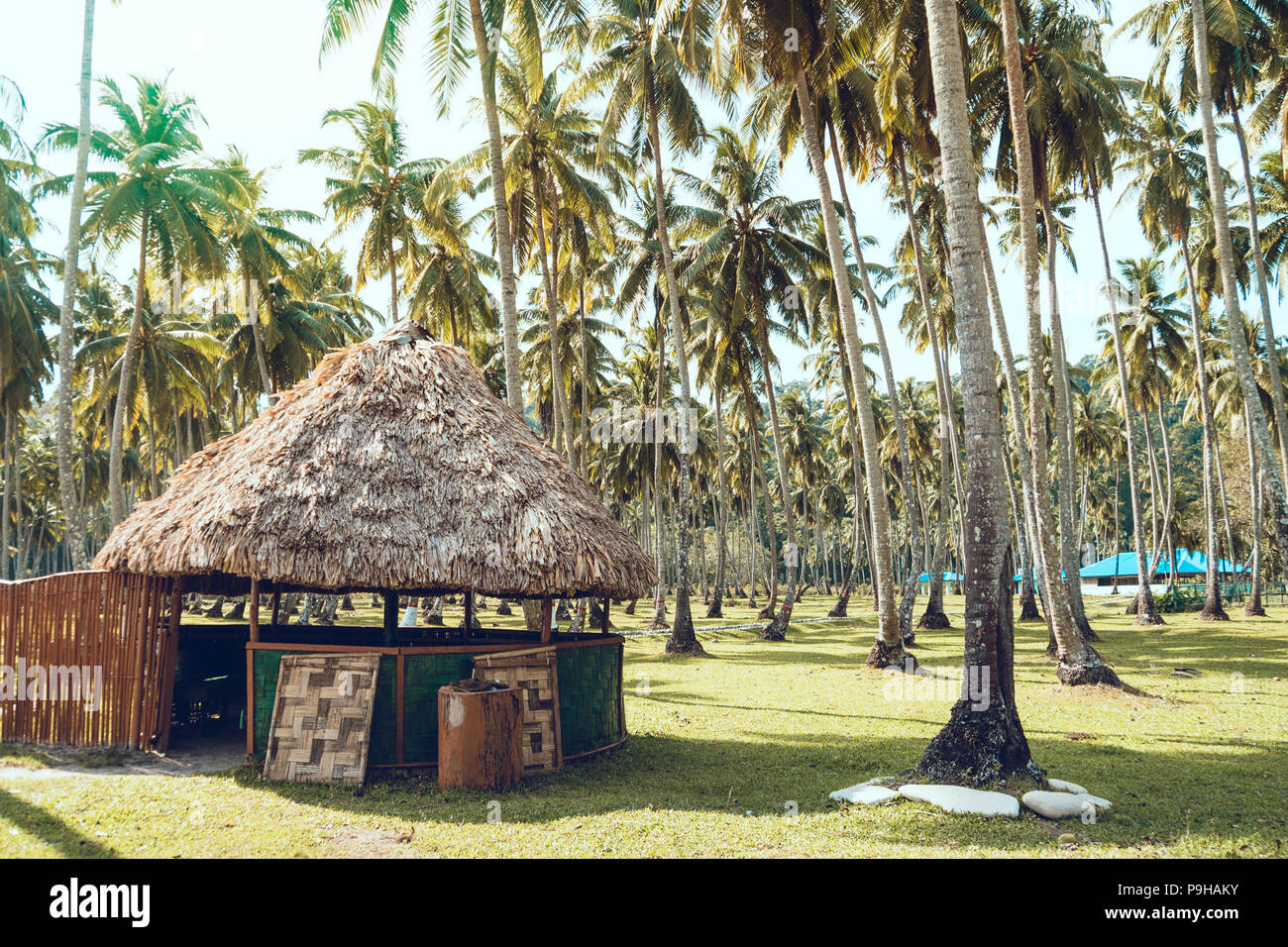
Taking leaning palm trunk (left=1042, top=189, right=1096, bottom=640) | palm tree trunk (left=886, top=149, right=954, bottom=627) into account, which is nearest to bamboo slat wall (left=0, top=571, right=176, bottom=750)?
leaning palm trunk (left=1042, top=189, right=1096, bottom=640)

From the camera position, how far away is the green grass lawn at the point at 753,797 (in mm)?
5570

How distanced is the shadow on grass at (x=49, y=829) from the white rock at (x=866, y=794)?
17.6ft

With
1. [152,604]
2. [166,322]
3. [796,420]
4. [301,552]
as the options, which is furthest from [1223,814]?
[796,420]

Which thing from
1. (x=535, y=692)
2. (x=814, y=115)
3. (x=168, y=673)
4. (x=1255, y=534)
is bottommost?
(x=535, y=692)

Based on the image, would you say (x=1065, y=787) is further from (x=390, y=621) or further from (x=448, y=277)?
(x=448, y=277)

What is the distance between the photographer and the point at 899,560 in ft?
217

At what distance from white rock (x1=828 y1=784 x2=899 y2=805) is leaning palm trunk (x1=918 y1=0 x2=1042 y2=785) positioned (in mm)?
563

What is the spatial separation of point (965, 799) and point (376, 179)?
20.3m

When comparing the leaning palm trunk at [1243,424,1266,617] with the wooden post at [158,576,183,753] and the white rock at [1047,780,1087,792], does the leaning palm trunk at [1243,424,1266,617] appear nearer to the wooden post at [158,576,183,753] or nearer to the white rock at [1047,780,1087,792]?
the white rock at [1047,780,1087,792]

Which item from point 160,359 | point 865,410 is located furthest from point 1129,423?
point 160,359

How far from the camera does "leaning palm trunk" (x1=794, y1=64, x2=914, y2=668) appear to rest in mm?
14648

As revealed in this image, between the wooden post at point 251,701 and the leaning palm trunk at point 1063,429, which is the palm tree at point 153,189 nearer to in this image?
the wooden post at point 251,701

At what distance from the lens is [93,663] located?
864 centimetres

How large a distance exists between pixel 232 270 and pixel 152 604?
1796 centimetres
